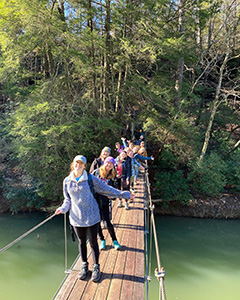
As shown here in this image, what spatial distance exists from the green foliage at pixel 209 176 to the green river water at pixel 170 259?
1.27 m

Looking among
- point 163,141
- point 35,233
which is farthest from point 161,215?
point 35,233

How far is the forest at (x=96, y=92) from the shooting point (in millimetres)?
5898

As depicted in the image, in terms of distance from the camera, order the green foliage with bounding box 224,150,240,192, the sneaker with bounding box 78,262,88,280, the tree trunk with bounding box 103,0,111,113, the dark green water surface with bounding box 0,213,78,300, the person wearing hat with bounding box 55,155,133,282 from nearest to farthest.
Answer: the person wearing hat with bounding box 55,155,133,282 < the sneaker with bounding box 78,262,88,280 < the dark green water surface with bounding box 0,213,78,300 < the tree trunk with bounding box 103,0,111,113 < the green foliage with bounding box 224,150,240,192

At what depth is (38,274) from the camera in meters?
5.18

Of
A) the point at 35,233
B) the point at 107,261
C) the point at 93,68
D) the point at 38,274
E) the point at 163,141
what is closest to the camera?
the point at 107,261

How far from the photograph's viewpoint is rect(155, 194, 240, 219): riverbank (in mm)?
8391

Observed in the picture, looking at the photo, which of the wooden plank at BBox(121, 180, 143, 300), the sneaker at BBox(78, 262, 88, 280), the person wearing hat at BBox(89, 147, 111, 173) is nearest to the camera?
the wooden plank at BBox(121, 180, 143, 300)

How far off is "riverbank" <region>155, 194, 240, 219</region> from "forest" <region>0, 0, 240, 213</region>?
0.40 metres

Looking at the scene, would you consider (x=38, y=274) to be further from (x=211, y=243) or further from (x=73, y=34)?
(x=73, y=34)

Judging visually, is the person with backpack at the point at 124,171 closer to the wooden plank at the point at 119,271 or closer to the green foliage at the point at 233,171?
the wooden plank at the point at 119,271

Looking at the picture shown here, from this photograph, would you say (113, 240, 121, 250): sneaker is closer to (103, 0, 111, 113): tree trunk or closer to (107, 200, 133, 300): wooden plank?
(107, 200, 133, 300): wooden plank

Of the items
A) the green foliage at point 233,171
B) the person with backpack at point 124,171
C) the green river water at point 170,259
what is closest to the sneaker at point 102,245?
the person with backpack at point 124,171

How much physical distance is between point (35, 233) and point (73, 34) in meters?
6.34

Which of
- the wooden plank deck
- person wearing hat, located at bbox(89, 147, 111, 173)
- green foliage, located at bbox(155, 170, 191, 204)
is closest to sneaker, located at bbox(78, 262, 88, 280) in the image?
the wooden plank deck
